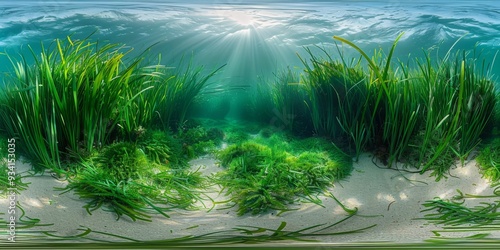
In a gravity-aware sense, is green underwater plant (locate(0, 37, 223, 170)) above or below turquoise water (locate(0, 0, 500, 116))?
below

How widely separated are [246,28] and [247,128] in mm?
319

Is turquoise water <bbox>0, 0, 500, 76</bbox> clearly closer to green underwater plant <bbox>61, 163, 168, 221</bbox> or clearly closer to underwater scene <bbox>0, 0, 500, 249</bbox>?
underwater scene <bbox>0, 0, 500, 249</bbox>

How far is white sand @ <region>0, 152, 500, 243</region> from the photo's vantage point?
5.49 feet

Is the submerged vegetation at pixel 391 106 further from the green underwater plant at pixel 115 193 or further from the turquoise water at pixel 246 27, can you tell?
the green underwater plant at pixel 115 193

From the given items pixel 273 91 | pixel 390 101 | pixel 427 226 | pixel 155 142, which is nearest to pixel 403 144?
pixel 390 101

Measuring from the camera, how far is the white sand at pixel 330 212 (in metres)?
1.67

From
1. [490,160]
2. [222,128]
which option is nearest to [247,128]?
[222,128]

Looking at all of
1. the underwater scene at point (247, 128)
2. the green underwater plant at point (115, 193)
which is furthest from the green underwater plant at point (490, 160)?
the green underwater plant at point (115, 193)

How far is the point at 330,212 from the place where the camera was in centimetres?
170

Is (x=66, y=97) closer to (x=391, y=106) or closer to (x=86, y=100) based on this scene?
(x=86, y=100)

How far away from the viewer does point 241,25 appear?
1.72 metres

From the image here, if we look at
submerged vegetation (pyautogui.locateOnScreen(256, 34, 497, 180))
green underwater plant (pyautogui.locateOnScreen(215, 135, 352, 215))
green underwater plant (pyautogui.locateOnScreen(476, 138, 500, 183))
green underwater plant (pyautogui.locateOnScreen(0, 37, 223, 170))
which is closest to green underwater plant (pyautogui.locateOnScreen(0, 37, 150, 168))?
green underwater plant (pyautogui.locateOnScreen(0, 37, 223, 170))

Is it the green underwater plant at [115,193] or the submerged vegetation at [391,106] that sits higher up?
the submerged vegetation at [391,106]

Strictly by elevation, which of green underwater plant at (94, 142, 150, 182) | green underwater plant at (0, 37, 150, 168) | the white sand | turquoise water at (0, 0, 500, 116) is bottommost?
the white sand
